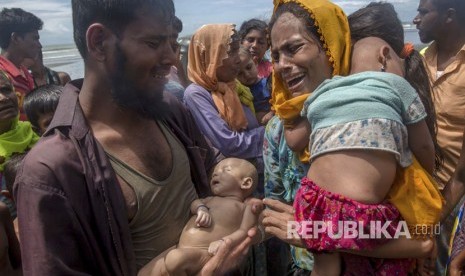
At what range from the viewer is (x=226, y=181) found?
2.41 m

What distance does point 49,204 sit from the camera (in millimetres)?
1479

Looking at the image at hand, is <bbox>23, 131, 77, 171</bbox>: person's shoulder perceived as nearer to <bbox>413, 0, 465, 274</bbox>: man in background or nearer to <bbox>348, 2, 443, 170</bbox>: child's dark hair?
<bbox>348, 2, 443, 170</bbox>: child's dark hair

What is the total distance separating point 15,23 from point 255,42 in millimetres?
3027

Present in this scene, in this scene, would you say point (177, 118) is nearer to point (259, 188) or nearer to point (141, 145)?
point (141, 145)

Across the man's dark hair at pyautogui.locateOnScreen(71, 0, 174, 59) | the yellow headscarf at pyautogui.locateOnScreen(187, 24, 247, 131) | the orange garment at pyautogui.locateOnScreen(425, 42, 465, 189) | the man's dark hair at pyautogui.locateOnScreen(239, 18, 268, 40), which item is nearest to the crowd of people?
the man's dark hair at pyautogui.locateOnScreen(71, 0, 174, 59)

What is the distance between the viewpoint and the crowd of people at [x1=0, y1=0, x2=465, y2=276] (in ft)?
4.89

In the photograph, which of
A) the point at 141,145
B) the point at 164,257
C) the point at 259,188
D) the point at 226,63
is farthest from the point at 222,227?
the point at 226,63

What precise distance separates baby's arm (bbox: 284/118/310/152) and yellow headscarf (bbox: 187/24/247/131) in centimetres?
167

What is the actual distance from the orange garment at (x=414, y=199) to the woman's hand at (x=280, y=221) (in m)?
0.39

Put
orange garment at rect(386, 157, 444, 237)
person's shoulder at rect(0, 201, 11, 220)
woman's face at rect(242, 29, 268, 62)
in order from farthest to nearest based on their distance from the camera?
woman's face at rect(242, 29, 268, 62) < person's shoulder at rect(0, 201, 11, 220) < orange garment at rect(386, 157, 444, 237)

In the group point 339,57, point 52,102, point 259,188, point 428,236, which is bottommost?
point 259,188

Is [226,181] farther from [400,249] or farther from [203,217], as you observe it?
[400,249]

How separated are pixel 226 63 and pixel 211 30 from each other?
319 mm

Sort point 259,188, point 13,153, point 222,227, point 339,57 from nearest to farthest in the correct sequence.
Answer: point 339,57 → point 222,227 → point 13,153 → point 259,188
